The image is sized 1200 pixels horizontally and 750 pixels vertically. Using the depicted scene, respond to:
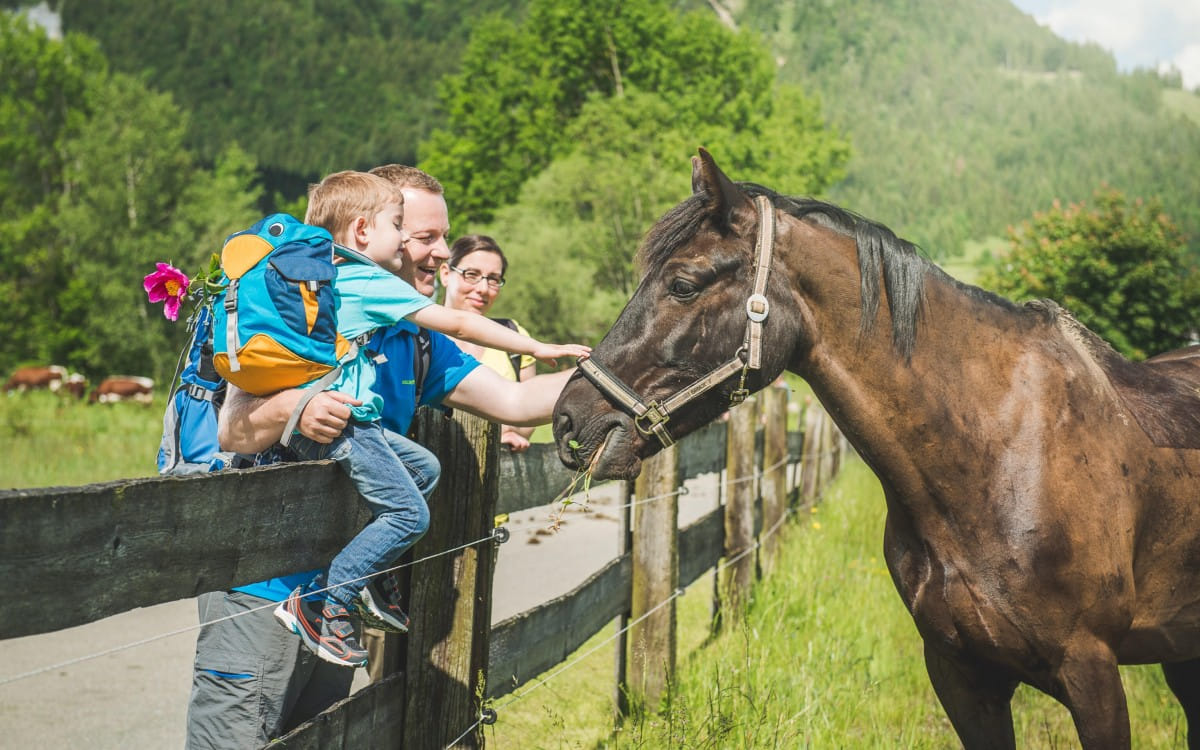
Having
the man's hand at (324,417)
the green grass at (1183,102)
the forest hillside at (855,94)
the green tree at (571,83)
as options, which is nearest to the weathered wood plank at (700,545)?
the man's hand at (324,417)

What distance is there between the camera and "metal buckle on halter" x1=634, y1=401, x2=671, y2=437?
110 inches

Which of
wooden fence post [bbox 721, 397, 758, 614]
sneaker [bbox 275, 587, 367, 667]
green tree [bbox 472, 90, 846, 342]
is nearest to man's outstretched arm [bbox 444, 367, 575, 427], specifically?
sneaker [bbox 275, 587, 367, 667]

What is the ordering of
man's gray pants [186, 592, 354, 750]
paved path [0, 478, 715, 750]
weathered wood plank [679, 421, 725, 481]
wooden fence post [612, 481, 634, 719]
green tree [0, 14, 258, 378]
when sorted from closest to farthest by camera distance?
man's gray pants [186, 592, 354, 750] < paved path [0, 478, 715, 750] < wooden fence post [612, 481, 634, 719] < weathered wood plank [679, 421, 725, 481] < green tree [0, 14, 258, 378]

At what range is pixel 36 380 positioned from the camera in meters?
25.1

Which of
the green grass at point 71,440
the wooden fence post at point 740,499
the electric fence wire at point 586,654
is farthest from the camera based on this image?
the green grass at point 71,440

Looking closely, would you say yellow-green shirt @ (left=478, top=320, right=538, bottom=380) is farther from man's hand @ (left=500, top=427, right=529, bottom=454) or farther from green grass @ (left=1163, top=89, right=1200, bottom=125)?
green grass @ (left=1163, top=89, right=1200, bottom=125)

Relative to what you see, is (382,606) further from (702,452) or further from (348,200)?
(702,452)

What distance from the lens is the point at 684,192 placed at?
1254 inches

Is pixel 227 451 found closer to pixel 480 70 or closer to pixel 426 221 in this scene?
pixel 426 221

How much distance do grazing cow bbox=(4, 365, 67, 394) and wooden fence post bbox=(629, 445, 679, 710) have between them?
2402cm

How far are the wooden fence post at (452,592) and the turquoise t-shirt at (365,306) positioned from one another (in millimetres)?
253

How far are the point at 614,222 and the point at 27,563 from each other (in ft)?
103

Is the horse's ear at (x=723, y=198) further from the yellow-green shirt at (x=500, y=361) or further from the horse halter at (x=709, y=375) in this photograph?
the yellow-green shirt at (x=500, y=361)

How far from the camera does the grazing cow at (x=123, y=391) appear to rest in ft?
77.2
